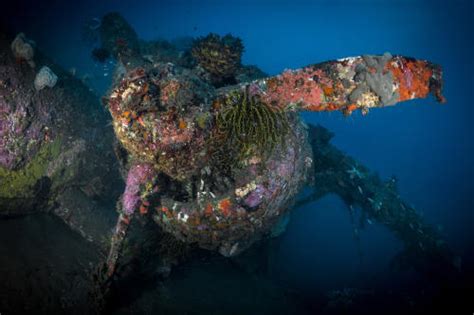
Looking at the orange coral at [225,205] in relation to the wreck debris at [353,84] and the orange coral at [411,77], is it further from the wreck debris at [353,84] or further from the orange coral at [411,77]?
the orange coral at [411,77]

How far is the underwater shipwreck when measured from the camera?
4410mm

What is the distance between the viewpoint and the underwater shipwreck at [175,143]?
14.5 ft

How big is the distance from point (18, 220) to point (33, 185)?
0.91 m

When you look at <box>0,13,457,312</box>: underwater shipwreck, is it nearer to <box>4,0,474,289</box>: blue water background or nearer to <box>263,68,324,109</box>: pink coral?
<box>263,68,324,109</box>: pink coral

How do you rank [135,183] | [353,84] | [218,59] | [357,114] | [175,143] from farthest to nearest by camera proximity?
[357,114] → [218,59] → [135,183] → [353,84] → [175,143]

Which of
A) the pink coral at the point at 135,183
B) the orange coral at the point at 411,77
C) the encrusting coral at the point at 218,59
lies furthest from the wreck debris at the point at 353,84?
the pink coral at the point at 135,183

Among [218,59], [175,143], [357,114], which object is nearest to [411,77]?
[175,143]

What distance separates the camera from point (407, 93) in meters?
4.64

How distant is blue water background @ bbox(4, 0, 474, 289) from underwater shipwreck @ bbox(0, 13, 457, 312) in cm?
145

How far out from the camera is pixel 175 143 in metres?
4.32

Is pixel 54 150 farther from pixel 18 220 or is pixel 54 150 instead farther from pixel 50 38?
pixel 50 38

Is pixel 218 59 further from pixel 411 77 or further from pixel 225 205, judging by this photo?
pixel 411 77

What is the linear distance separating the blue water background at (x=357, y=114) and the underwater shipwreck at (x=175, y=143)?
1.45 metres

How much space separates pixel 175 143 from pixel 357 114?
12.4 metres
